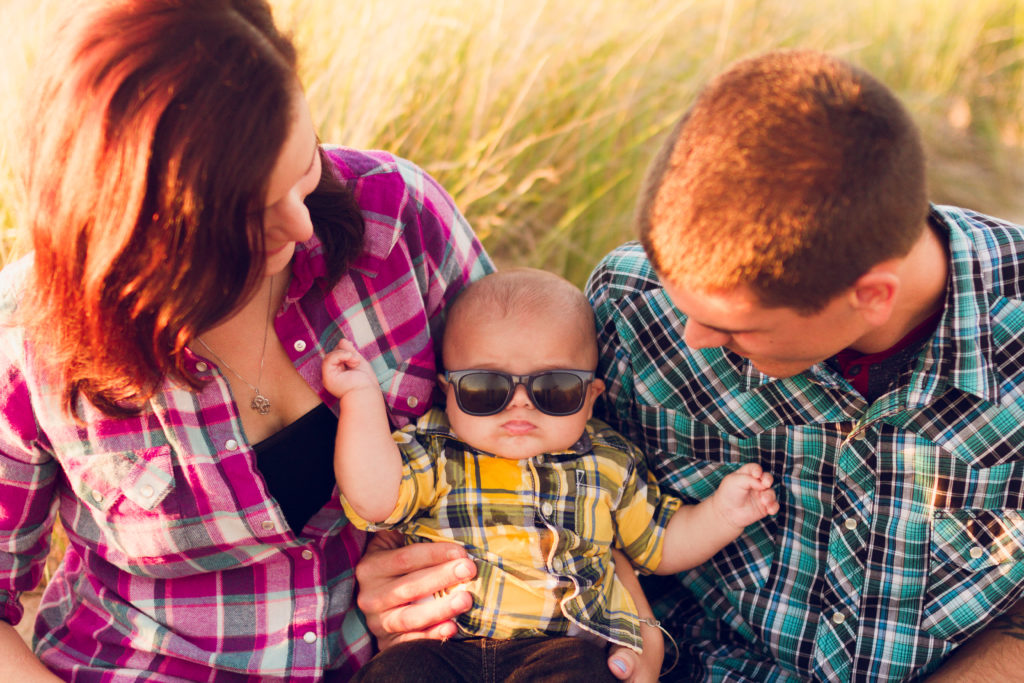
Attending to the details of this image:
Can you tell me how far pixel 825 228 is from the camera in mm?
1691

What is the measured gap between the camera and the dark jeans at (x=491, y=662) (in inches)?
77.3

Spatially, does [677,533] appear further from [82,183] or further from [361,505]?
[82,183]

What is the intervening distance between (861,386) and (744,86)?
855 millimetres

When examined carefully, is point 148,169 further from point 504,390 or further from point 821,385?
point 821,385

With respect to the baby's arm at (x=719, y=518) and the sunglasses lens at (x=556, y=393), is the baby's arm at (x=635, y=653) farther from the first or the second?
the sunglasses lens at (x=556, y=393)

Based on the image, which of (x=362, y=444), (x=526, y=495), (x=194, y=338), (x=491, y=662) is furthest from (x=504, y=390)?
(x=194, y=338)

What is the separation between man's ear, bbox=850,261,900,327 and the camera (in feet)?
5.84

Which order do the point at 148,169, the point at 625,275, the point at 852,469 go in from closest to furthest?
the point at 148,169, the point at 852,469, the point at 625,275

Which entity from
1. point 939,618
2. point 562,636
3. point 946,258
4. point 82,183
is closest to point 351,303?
point 82,183

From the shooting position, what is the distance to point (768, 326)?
6.07ft

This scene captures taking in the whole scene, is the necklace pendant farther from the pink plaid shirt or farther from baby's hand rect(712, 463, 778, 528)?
baby's hand rect(712, 463, 778, 528)

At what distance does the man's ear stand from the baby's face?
2.35ft

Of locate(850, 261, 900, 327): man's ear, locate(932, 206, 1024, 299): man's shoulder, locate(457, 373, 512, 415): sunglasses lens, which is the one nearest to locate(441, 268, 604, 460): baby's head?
locate(457, 373, 512, 415): sunglasses lens

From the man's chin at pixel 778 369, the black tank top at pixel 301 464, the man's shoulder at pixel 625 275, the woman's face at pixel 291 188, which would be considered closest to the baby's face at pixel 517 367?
the man's shoulder at pixel 625 275
